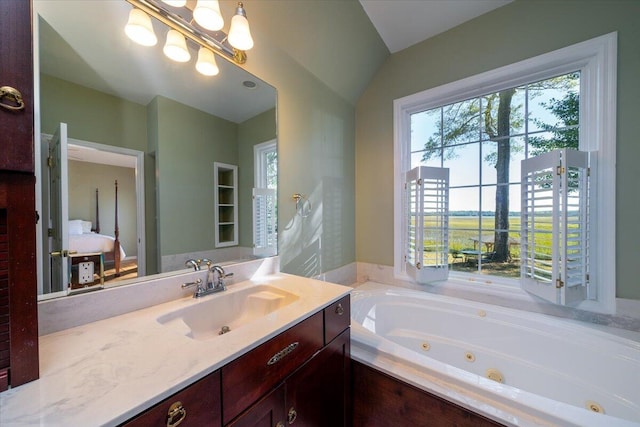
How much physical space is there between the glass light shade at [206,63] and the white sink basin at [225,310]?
43.6 inches

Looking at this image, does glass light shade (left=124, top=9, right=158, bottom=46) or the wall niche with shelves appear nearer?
glass light shade (left=124, top=9, right=158, bottom=46)

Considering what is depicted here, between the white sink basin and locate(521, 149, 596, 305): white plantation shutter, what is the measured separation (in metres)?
1.57

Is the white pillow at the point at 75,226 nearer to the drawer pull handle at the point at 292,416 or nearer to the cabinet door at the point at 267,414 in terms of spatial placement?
the cabinet door at the point at 267,414

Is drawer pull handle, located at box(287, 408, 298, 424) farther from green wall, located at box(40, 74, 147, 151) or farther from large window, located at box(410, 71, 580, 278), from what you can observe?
large window, located at box(410, 71, 580, 278)

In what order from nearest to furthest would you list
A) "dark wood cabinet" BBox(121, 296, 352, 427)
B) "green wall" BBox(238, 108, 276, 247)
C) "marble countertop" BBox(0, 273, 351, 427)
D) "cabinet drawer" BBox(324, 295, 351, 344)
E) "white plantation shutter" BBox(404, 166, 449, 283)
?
1. "marble countertop" BBox(0, 273, 351, 427)
2. "dark wood cabinet" BBox(121, 296, 352, 427)
3. "cabinet drawer" BBox(324, 295, 351, 344)
4. "green wall" BBox(238, 108, 276, 247)
5. "white plantation shutter" BBox(404, 166, 449, 283)

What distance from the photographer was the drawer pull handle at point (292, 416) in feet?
2.67

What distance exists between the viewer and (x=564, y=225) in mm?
1383

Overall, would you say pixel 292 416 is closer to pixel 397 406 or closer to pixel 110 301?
pixel 397 406

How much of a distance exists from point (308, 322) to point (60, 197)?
0.97 m

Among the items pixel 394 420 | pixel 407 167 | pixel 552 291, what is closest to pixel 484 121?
pixel 407 167

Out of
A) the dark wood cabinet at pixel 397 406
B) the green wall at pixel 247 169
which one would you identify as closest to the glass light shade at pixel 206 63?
the green wall at pixel 247 169

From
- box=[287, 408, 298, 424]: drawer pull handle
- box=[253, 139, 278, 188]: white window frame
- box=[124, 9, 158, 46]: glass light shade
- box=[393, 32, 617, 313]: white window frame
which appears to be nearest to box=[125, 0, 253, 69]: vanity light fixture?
box=[124, 9, 158, 46]: glass light shade

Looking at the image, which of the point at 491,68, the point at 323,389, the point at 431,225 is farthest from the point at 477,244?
the point at 323,389

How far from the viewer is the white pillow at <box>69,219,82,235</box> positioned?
823 mm
